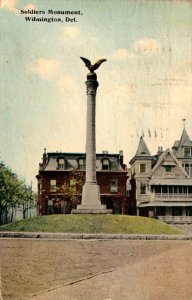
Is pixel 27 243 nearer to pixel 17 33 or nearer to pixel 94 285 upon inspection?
pixel 94 285

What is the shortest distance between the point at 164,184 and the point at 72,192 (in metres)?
5.49

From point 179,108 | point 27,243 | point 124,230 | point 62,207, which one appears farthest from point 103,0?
point 62,207

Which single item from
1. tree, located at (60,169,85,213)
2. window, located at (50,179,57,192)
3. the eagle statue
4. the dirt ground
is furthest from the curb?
window, located at (50,179,57,192)

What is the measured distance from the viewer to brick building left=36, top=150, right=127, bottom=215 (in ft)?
80.1

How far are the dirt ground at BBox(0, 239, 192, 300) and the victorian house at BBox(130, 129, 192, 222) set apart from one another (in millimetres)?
14291

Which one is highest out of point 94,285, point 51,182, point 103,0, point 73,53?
point 103,0

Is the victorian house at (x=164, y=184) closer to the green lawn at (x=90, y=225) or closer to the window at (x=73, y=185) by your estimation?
the window at (x=73, y=185)

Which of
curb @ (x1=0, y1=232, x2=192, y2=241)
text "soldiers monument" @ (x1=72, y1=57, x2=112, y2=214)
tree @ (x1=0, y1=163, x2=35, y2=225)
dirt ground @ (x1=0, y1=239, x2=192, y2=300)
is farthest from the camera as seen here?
text "soldiers monument" @ (x1=72, y1=57, x2=112, y2=214)

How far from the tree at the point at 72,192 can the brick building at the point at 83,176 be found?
14cm

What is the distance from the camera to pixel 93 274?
822 cm

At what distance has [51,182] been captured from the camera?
83.9 feet

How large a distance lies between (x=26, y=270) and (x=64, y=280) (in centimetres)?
82

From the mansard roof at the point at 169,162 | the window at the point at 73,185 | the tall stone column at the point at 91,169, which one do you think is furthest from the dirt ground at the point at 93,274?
the mansard roof at the point at 169,162

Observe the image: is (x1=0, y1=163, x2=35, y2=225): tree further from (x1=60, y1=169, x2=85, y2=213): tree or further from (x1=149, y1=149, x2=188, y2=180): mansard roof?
(x1=149, y1=149, x2=188, y2=180): mansard roof
